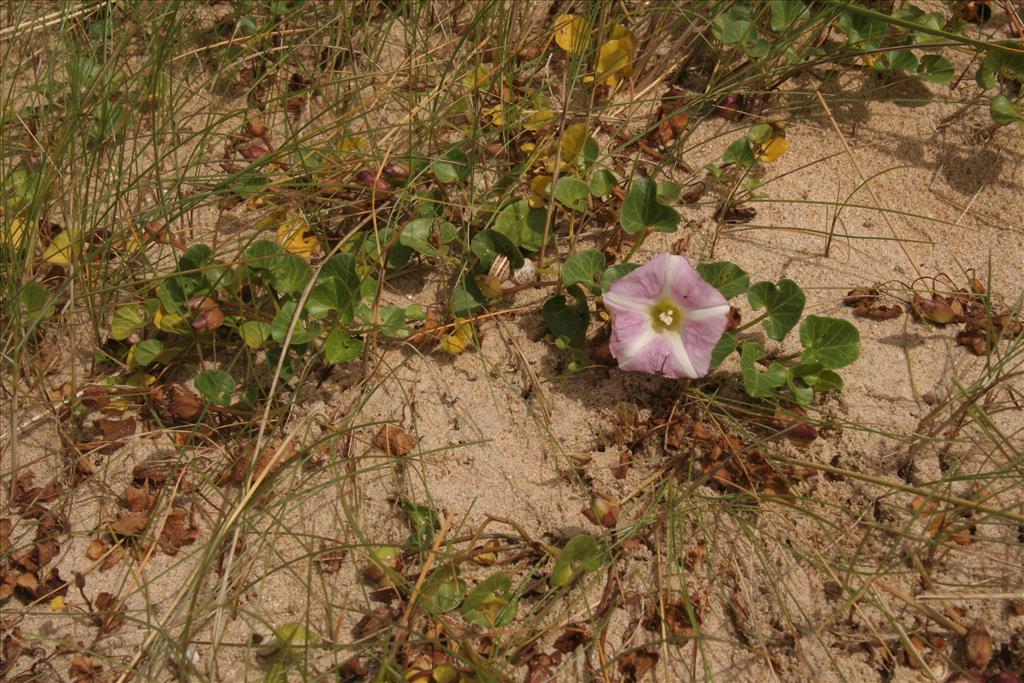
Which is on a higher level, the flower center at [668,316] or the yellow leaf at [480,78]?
the yellow leaf at [480,78]

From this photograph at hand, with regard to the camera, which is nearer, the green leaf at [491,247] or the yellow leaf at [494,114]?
the green leaf at [491,247]

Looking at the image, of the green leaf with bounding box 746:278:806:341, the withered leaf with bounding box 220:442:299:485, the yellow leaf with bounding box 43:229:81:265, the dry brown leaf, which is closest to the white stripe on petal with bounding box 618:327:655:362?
the green leaf with bounding box 746:278:806:341

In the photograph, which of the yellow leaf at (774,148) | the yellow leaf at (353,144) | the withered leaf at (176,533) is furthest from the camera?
the yellow leaf at (353,144)

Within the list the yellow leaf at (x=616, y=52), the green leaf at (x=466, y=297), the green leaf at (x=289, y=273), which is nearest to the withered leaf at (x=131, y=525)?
the green leaf at (x=289, y=273)

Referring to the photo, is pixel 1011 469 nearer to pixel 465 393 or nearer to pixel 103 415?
pixel 465 393

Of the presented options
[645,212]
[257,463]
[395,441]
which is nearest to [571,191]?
[645,212]

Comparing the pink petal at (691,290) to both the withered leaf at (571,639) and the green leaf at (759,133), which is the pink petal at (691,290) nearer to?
the green leaf at (759,133)
